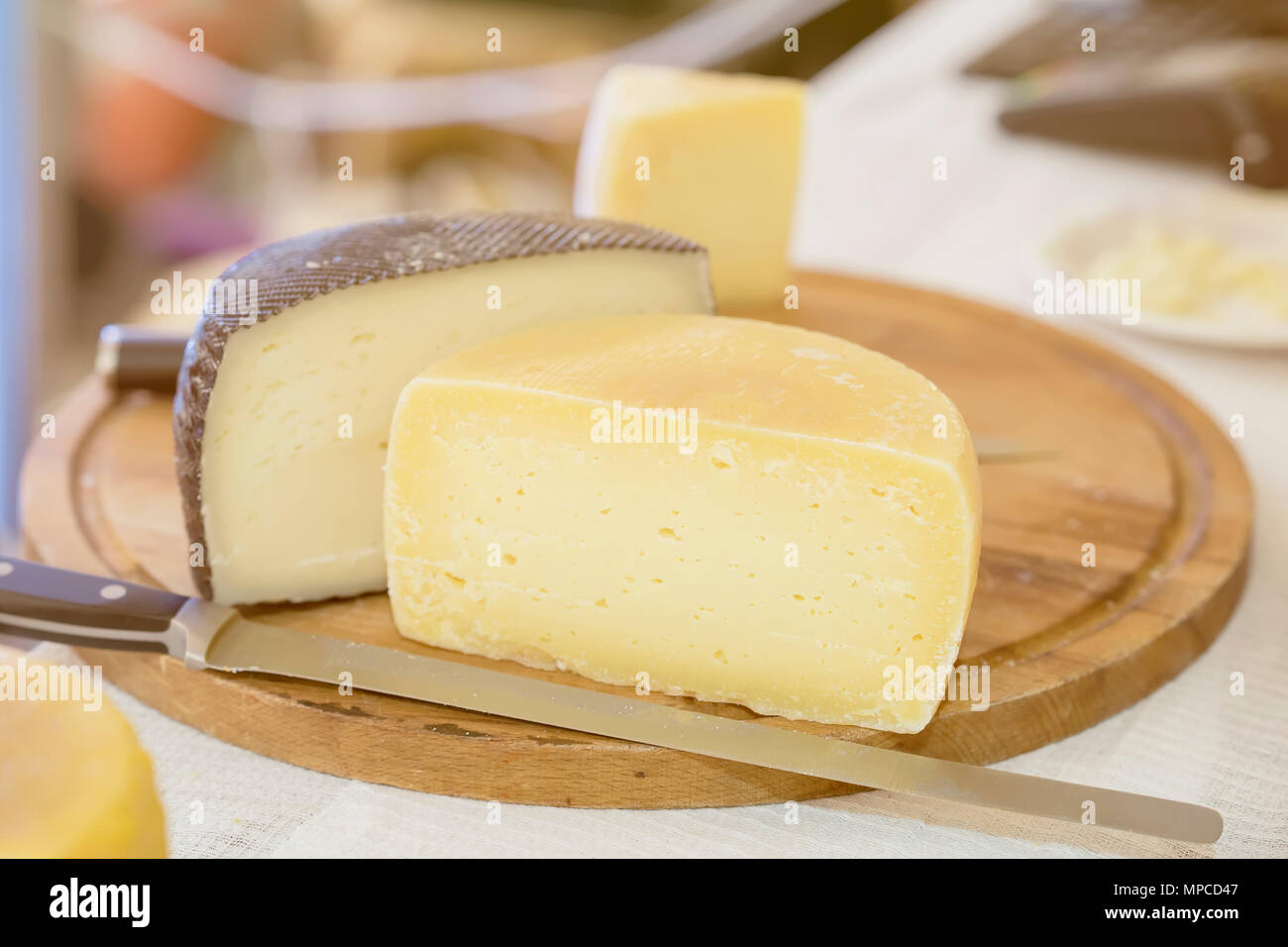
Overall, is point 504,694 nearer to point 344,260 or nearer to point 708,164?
point 344,260

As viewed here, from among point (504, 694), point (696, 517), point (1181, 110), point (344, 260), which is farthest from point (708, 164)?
point (1181, 110)

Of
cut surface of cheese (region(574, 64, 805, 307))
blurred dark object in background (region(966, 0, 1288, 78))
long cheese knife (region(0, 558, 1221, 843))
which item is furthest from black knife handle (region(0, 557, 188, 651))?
blurred dark object in background (region(966, 0, 1288, 78))

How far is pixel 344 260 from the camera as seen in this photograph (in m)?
1.29

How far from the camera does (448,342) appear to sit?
135cm

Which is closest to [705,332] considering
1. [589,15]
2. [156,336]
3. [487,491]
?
[487,491]

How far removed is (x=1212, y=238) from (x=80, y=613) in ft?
6.23

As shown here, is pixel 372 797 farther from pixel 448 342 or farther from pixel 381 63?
pixel 381 63

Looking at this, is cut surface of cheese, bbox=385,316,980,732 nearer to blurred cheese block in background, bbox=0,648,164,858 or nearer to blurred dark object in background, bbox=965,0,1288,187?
blurred cheese block in background, bbox=0,648,164,858

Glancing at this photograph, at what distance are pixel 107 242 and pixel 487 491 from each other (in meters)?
3.79

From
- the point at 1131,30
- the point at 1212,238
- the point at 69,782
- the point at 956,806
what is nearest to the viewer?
the point at 69,782

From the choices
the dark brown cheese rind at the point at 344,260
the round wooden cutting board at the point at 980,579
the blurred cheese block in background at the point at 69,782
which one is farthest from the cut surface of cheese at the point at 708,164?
the blurred cheese block in background at the point at 69,782

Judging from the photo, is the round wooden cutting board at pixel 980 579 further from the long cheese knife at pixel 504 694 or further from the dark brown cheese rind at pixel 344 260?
the dark brown cheese rind at pixel 344 260

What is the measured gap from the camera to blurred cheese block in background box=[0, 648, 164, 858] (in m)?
0.75

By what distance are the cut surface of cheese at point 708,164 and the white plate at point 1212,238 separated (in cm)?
47
